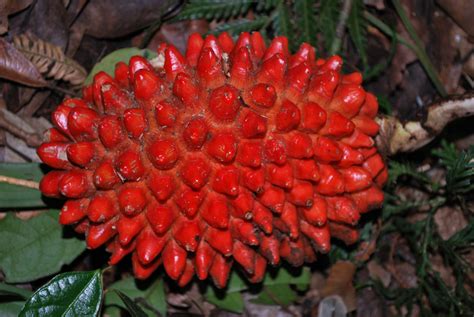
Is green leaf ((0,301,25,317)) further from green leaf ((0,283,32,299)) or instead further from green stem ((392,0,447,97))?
green stem ((392,0,447,97))

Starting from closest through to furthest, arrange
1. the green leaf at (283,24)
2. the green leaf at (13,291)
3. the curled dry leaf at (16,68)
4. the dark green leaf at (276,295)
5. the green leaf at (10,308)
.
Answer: the green leaf at (13,291)
the green leaf at (10,308)
the curled dry leaf at (16,68)
the dark green leaf at (276,295)
the green leaf at (283,24)

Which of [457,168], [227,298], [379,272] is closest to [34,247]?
[227,298]

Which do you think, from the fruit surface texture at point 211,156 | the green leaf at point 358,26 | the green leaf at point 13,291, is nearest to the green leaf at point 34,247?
the green leaf at point 13,291

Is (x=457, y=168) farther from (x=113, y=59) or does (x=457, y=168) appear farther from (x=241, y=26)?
(x=113, y=59)

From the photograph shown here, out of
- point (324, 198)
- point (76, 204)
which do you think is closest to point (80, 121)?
point (76, 204)

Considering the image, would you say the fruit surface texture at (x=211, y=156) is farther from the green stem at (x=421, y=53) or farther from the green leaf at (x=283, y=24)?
the green stem at (x=421, y=53)

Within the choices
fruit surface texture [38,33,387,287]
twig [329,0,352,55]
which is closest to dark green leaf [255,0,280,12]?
twig [329,0,352,55]
